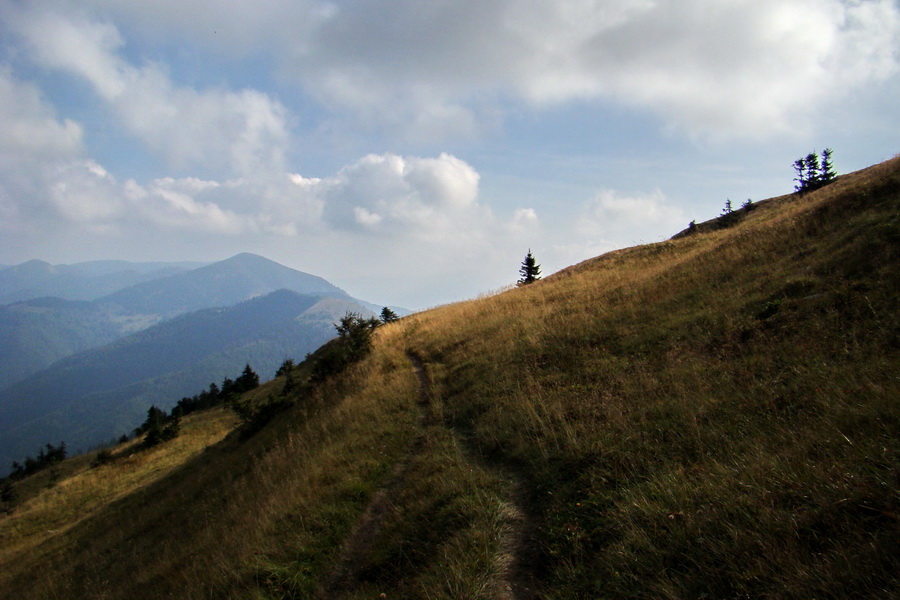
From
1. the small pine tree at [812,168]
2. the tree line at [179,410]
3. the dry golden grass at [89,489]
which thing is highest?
the small pine tree at [812,168]

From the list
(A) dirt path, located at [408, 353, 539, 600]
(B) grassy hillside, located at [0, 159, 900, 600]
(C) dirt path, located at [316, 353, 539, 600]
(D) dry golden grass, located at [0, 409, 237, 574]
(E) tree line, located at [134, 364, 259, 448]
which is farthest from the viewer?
(E) tree line, located at [134, 364, 259, 448]

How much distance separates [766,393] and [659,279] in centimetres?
→ 884

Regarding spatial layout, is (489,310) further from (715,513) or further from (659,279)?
(715,513)

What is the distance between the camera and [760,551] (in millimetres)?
3330

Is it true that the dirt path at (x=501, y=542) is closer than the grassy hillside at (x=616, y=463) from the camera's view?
No

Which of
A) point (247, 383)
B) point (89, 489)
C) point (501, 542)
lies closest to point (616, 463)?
point (501, 542)

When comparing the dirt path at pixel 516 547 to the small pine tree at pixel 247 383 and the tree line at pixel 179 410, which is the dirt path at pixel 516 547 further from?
the small pine tree at pixel 247 383

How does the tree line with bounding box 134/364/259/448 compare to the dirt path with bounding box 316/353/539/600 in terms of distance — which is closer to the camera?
the dirt path with bounding box 316/353/539/600

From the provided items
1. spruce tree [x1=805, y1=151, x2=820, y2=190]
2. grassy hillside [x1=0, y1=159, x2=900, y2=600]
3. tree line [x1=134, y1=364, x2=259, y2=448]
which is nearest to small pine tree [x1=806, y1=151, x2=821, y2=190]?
spruce tree [x1=805, y1=151, x2=820, y2=190]

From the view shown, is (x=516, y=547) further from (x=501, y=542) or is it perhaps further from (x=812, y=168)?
(x=812, y=168)

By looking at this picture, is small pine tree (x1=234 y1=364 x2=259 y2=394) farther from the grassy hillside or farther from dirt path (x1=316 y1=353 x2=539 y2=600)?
dirt path (x1=316 y1=353 x2=539 y2=600)

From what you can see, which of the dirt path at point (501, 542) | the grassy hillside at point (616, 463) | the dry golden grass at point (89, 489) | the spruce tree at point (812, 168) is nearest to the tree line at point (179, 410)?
the dry golden grass at point (89, 489)

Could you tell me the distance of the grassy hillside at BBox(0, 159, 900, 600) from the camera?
3580 mm

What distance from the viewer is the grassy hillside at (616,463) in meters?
3.58
